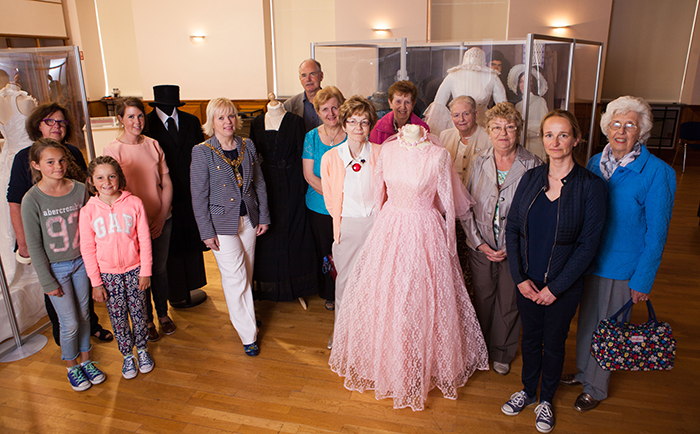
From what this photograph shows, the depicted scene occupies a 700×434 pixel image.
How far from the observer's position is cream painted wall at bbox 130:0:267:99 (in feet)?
30.1

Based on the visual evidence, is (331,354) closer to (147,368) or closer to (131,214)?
(147,368)

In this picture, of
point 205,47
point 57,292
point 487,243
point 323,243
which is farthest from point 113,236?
point 205,47

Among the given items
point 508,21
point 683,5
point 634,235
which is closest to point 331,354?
point 634,235

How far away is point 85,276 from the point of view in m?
2.64

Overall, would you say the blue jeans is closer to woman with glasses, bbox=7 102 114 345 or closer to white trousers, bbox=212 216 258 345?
woman with glasses, bbox=7 102 114 345

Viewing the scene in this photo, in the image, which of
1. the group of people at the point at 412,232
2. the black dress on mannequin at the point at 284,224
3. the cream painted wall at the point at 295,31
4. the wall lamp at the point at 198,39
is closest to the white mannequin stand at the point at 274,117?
the black dress on mannequin at the point at 284,224

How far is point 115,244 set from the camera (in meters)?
2.53

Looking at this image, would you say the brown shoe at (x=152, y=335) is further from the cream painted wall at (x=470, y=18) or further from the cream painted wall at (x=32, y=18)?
the cream painted wall at (x=32, y=18)

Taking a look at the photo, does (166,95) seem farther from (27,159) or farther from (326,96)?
(326,96)

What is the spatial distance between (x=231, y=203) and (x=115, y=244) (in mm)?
673

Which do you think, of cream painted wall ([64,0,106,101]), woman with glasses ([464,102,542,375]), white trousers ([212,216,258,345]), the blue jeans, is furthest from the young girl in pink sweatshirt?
cream painted wall ([64,0,106,101])

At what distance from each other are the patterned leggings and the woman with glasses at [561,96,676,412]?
2.52 m

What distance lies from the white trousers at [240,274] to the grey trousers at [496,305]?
141 centimetres

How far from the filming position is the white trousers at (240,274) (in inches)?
111
